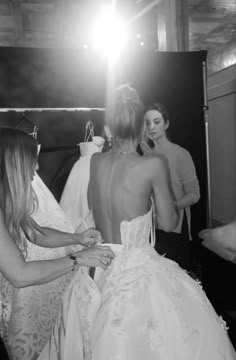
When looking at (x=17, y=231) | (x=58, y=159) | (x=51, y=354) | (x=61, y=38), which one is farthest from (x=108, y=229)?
(x=61, y=38)

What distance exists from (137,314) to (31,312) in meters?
0.89

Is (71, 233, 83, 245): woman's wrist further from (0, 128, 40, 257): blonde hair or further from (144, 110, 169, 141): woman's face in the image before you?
(144, 110, 169, 141): woman's face

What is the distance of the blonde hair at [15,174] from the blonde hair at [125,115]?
0.34 metres

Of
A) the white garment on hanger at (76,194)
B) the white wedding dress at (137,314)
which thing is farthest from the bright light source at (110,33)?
the white wedding dress at (137,314)

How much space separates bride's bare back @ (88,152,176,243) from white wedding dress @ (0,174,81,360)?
2.61 feet

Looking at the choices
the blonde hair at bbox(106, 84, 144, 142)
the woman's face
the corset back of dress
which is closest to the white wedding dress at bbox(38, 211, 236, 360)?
the corset back of dress

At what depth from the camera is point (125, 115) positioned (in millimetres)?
1726

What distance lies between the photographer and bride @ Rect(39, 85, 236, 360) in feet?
5.16

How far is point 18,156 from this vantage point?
1.56m

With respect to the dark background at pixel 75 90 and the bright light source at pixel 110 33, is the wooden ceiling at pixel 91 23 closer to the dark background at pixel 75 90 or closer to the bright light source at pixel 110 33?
the bright light source at pixel 110 33

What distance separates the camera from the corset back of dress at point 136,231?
5.63ft

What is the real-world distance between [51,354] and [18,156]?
888 millimetres

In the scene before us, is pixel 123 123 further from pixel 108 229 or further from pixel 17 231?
pixel 17 231

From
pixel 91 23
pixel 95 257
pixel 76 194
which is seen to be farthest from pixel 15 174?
pixel 91 23
